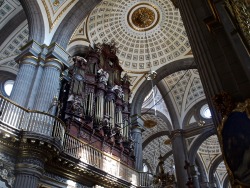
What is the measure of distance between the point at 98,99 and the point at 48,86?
329 cm

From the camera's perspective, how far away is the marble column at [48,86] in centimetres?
916

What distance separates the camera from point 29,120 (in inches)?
316

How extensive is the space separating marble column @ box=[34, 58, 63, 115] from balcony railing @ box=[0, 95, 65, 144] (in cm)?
80

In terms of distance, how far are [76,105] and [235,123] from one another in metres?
7.37

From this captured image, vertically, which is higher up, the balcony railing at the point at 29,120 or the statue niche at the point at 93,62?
the statue niche at the point at 93,62

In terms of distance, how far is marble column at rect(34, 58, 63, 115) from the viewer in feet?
30.1

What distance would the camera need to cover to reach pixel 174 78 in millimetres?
19156

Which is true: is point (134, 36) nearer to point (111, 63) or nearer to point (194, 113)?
point (111, 63)

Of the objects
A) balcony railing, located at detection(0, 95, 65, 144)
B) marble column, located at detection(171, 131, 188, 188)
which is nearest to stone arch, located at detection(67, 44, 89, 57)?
balcony railing, located at detection(0, 95, 65, 144)

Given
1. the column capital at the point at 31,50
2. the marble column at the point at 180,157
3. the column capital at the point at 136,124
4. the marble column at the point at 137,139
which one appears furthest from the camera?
the marble column at the point at 180,157

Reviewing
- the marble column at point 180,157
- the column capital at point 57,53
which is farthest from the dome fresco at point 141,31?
the marble column at point 180,157

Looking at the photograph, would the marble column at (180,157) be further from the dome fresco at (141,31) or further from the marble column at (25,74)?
the marble column at (25,74)

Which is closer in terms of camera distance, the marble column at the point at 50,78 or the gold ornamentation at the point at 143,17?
the marble column at the point at 50,78

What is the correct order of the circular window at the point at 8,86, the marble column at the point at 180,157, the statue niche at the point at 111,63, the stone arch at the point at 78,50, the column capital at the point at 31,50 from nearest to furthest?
the column capital at the point at 31,50
the stone arch at the point at 78,50
the statue niche at the point at 111,63
the circular window at the point at 8,86
the marble column at the point at 180,157
